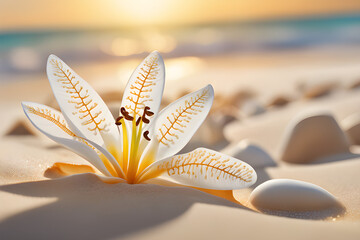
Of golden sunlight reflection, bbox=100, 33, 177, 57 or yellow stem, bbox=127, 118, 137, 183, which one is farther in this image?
golden sunlight reflection, bbox=100, 33, 177, 57

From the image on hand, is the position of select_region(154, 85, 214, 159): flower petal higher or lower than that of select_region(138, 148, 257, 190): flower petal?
higher

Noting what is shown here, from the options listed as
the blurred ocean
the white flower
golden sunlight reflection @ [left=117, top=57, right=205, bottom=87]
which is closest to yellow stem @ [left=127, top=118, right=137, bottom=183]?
the white flower

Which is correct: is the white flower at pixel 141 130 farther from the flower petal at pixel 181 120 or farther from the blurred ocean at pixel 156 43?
the blurred ocean at pixel 156 43

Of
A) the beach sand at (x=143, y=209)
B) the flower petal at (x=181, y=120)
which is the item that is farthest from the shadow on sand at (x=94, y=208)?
the flower petal at (x=181, y=120)

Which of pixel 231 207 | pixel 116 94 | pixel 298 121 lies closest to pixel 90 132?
pixel 231 207

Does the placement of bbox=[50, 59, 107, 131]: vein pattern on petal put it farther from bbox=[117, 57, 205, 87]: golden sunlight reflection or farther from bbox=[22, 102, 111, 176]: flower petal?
bbox=[117, 57, 205, 87]: golden sunlight reflection

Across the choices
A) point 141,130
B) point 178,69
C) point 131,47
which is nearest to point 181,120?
point 141,130

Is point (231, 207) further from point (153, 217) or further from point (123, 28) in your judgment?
point (123, 28)
